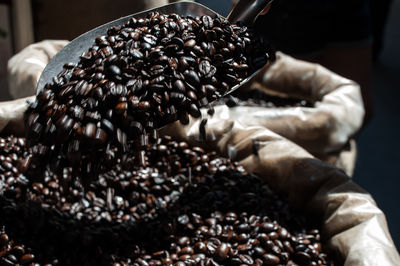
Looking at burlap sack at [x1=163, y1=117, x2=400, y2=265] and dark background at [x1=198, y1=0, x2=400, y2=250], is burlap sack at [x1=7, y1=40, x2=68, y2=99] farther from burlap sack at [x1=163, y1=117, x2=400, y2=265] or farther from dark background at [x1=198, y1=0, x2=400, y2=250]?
dark background at [x1=198, y1=0, x2=400, y2=250]

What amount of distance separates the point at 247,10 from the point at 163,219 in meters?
0.59

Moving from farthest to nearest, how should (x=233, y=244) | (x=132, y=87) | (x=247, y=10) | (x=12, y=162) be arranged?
1. (x=12, y=162)
2. (x=247, y=10)
3. (x=233, y=244)
4. (x=132, y=87)

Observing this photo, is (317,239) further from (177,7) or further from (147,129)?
(177,7)

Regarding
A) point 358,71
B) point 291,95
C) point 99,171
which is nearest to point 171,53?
point 99,171

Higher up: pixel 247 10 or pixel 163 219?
pixel 247 10

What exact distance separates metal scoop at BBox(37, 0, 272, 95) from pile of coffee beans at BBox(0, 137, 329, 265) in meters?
0.27

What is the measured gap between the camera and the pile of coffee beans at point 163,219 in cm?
97

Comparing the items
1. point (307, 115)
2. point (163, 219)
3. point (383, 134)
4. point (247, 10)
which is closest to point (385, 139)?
point (383, 134)

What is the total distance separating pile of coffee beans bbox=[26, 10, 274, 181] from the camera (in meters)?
0.83

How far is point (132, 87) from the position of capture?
880 mm

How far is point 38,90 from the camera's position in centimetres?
99

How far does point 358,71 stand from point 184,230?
1.44 meters

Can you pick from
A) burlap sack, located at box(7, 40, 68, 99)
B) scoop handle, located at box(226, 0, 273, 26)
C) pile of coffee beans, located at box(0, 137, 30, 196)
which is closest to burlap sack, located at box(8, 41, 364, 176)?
burlap sack, located at box(7, 40, 68, 99)

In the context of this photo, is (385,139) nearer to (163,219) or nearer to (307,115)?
(307,115)
